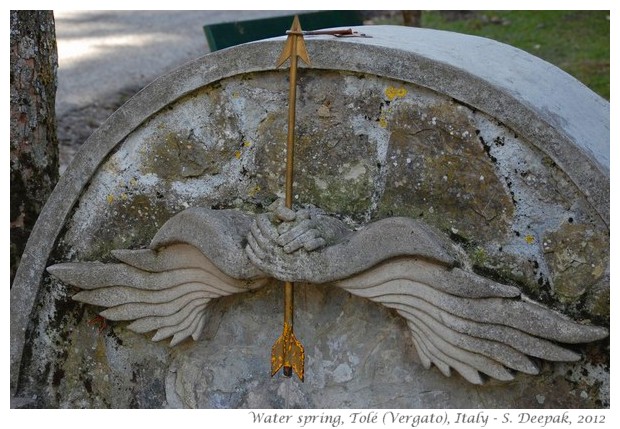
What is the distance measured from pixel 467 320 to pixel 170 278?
83 centimetres

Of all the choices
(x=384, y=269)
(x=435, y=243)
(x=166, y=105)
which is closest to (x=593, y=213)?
(x=435, y=243)

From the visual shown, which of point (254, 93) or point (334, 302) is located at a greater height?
point (254, 93)

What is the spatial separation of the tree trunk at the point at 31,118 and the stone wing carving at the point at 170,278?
54 centimetres

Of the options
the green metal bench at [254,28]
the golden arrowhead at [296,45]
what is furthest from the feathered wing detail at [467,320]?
the green metal bench at [254,28]

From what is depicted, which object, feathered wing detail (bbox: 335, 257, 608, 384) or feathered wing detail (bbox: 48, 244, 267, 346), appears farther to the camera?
feathered wing detail (bbox: 48, 244, 267, 346)

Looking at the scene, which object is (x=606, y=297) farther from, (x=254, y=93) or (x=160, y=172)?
(x=160, y=172)

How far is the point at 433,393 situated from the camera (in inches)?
99.1

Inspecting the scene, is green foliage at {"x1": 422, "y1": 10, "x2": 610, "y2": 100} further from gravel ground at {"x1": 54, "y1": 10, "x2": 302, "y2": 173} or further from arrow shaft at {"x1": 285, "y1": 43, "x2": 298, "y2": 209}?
arrow shaft at {"x1": 285, "y1": 43, "x2": 298, "y2": 209}

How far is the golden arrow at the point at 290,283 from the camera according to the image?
2.35 metres

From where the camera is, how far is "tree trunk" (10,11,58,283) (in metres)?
3.10

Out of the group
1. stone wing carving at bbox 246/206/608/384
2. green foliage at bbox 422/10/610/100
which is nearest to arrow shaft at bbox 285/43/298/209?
stone wing carving at bbox 246/206/608/384

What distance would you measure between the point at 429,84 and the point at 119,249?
1.01m

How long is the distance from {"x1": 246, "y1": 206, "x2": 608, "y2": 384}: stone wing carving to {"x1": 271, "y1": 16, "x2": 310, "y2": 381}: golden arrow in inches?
3.8

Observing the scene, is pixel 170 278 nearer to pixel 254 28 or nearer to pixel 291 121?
pixel 291 121
